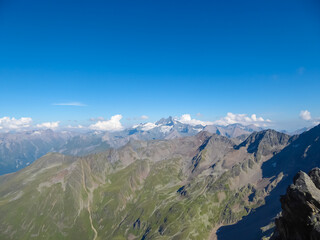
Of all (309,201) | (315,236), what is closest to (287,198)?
(309,201)

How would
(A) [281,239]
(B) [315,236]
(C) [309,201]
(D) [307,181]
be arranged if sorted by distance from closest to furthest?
1. (B) [315,236]
2. (C) [309,201]
3. (D) [307,181]
4. (A) [281,239]

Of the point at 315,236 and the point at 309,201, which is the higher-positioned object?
the point at 309,201

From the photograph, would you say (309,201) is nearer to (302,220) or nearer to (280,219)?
(302,220)

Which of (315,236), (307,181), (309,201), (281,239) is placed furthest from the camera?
(281,239)

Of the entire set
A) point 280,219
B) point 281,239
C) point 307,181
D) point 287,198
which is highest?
point 307,181

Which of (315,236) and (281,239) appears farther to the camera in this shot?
(281,239)

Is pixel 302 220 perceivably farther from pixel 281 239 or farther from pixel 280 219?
pixel 281 239

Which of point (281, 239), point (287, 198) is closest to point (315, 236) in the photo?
point (287, 198)
